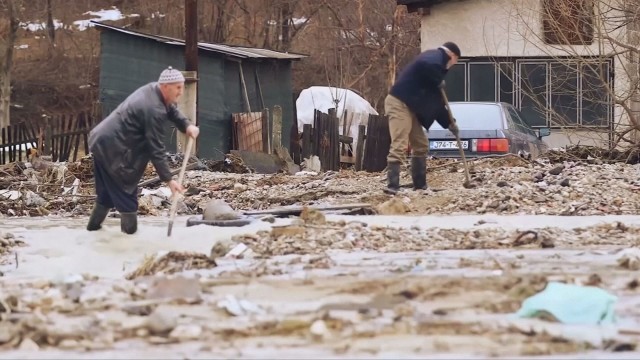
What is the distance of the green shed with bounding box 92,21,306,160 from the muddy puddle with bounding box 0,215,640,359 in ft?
45.1

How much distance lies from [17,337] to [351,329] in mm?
1553

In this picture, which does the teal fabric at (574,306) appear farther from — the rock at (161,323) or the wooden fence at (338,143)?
the wooden fence at (338,143)

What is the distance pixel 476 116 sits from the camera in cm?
1747

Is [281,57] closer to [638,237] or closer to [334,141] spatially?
[334,141]

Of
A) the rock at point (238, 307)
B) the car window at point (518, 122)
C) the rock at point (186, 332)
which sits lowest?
the rock at point (186, 332)

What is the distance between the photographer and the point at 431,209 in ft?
39.9

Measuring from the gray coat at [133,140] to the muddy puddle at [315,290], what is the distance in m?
0.54

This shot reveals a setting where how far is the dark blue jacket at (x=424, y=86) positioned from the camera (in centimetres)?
1266

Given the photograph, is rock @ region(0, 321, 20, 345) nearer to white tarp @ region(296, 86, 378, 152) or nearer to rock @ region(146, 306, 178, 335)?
rock @ region(146, 306, 178, 335)

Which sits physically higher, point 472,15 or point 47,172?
point 472,15

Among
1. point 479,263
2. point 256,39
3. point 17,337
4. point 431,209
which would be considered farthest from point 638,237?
point 256,39

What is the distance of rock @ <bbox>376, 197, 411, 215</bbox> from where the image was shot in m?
11.7

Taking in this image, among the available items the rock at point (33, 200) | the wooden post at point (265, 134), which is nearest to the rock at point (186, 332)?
the rock at point (33, 200)

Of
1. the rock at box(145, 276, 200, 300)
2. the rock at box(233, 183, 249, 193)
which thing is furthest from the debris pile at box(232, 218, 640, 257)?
the rock at box(233, 183, 249, 193)
